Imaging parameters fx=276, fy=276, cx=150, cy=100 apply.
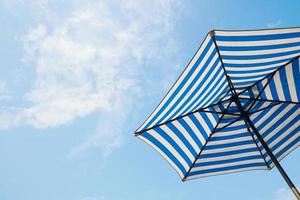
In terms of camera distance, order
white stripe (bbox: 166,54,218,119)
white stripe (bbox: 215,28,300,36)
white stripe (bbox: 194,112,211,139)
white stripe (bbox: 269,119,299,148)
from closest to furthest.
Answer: white stripe (bbox: 215,28,300,36) → white stripe (bbox: 166,54,218,119) → white stripe (bbox: 194,112,211,139) → white stripe (bbox: 269,119,299,148)

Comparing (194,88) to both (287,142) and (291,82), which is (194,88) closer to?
(291,82)

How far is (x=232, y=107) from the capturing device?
5480 millimetres

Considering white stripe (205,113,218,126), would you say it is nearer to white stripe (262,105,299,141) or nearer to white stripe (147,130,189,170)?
white stripe (147,130,189,170)

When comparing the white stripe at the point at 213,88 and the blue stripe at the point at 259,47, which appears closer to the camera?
the blue stripe at the point at 259,47

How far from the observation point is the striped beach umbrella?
3.92 metres

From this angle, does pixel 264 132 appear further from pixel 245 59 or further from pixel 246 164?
pixel 245 59

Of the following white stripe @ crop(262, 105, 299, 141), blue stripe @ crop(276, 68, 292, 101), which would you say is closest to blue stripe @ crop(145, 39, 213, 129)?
blue stripe @ crop(276, 68, 292, 101)

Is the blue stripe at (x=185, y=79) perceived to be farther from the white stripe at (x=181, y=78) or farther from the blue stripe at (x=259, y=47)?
the blue stripe at (x=259, y=47)

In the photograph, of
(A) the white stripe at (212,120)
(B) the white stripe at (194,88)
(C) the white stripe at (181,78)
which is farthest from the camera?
(A) the white stripe at (212,120)

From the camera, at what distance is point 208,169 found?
525 cm

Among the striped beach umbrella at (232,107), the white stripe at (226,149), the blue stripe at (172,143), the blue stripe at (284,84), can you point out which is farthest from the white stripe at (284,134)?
the blue stripe at (172,143)

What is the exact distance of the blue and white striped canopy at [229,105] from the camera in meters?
3.93

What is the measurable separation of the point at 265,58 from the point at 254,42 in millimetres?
415

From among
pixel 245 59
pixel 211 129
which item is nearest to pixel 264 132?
pixel 211 129
